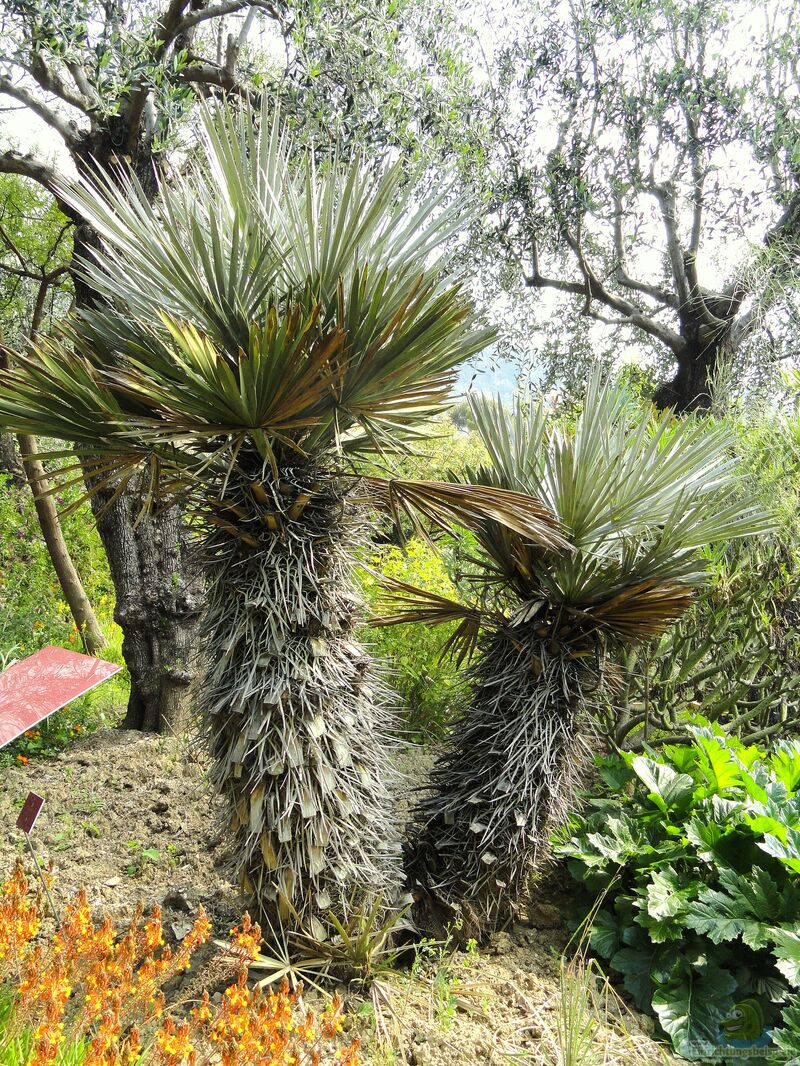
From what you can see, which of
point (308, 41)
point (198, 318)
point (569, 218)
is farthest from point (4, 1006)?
point (569, 218)

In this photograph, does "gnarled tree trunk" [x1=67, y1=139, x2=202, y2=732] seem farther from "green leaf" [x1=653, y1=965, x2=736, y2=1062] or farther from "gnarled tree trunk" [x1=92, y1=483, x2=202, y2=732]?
"green leaf" [x1=653, y1=965, x2=736, y2=1062]

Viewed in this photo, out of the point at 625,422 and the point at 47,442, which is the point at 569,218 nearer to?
the point at 625,422

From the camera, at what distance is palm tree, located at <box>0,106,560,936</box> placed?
2.17 metres

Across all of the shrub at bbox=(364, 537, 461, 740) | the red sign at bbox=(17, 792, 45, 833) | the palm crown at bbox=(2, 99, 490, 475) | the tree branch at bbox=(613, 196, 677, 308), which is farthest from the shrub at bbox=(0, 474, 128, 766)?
the tree branch at bbox=(613, 196, 677, 308)

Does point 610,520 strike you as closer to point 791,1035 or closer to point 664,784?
point 664,784

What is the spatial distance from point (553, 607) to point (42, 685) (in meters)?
1.89

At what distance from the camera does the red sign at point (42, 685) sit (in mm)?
2637

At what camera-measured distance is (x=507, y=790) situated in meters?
2.86

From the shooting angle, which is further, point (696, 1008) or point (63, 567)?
point (63, 567)

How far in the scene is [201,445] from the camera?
8.05 ft

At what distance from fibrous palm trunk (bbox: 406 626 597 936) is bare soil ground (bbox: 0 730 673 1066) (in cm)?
26

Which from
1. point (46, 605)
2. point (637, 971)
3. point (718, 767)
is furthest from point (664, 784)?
point (46, 605)

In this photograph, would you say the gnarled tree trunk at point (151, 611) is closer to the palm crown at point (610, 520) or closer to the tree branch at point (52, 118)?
the tree branch at point (52, 118)

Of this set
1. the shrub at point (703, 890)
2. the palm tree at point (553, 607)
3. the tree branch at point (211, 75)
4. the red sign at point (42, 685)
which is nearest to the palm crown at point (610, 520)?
the palm tree at point (553, 607)
